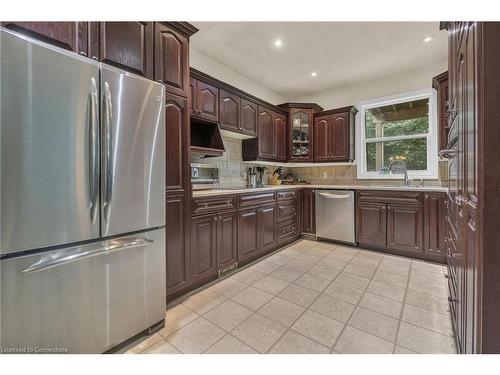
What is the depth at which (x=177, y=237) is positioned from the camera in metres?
1.94

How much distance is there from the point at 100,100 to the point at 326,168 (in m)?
3.86

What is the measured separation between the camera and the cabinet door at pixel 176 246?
6.14 ft

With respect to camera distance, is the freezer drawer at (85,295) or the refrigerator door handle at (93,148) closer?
the freezer drawer at (85,295)

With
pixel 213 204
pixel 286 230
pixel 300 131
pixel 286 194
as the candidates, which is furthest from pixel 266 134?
pixel 213 204

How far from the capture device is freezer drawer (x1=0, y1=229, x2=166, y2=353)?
3.43ft

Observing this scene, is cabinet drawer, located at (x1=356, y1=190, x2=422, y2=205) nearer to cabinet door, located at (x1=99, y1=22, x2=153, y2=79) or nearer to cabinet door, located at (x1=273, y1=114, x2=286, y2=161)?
cabinet door, located at (x1=273, y1=114, x2=286, y2=161)

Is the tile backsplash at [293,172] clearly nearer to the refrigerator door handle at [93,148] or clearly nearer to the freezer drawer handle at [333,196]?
the freezer drawer handle at [333,196]

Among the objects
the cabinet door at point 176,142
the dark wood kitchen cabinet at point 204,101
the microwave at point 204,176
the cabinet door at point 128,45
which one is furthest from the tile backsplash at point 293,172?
the cabinet door at point 128,45

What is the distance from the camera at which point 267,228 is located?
10.2 feet

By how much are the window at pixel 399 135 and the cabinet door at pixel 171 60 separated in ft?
10.7

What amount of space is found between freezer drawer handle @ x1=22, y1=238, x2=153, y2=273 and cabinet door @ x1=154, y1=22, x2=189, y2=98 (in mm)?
1210

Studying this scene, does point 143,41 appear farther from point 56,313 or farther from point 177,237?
point 56,313

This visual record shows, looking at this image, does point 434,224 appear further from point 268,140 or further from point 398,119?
point 268,140
